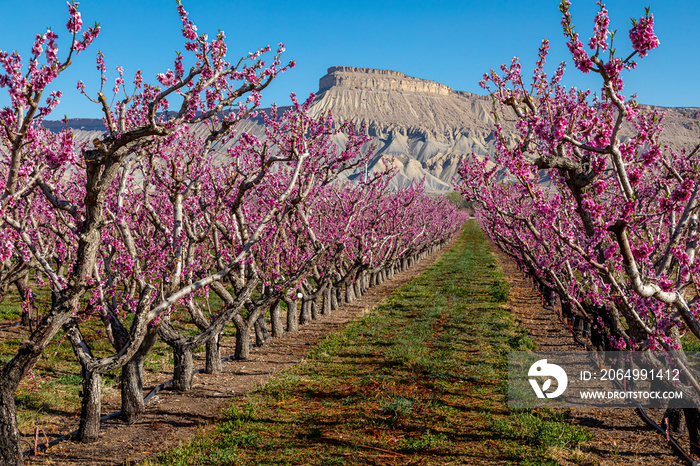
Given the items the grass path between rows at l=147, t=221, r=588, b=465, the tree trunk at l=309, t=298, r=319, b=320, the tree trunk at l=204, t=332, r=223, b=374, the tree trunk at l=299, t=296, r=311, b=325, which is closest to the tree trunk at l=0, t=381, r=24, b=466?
the grass path between rows at l=147, t=221, r=588, b=465

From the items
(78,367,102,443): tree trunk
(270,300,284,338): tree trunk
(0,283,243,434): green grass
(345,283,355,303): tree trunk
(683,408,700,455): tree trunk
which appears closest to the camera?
(683,408,700,455): tree trunk

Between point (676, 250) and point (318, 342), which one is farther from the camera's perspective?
point (318, 342)

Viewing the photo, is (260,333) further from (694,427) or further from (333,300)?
(694,427)

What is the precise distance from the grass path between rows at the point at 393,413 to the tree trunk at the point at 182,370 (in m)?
1.20

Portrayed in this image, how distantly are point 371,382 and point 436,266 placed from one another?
88.5 ft

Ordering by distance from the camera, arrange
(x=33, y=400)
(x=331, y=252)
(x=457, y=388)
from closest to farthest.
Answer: (x=33, y=400) < (x=457, y=388) < (x=331, y=252)

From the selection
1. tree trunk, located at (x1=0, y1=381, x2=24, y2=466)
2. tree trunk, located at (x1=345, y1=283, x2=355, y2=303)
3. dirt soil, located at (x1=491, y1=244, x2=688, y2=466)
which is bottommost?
dirt soil, located at (x1=491, y1=244, x2=688, y2=466)

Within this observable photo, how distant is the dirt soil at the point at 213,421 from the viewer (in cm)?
729

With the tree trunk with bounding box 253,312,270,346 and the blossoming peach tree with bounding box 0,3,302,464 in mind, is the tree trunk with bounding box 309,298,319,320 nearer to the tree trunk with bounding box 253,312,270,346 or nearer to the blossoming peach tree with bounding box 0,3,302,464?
the tree trunk with bounding box 253,312,270,346

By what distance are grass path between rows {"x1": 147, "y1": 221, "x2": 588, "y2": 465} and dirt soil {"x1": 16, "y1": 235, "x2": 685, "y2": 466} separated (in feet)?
1.27

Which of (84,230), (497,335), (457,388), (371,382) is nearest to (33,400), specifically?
(84,230)

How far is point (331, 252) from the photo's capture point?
18.3 metres

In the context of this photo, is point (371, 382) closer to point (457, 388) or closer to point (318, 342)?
point (457, 388)

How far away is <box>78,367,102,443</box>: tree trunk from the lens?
7.72 meters
